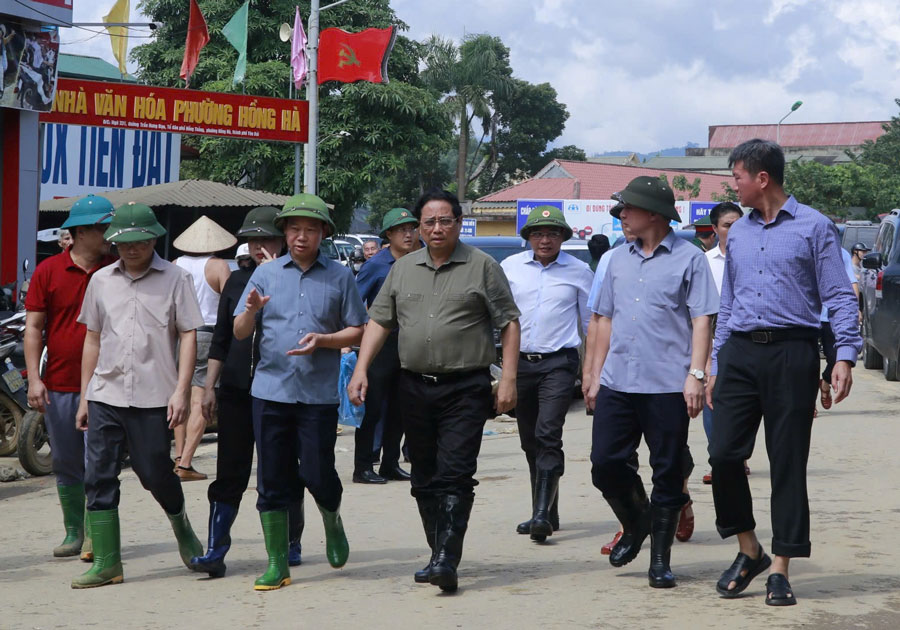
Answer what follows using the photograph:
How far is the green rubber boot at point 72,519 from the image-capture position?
22.2 feet

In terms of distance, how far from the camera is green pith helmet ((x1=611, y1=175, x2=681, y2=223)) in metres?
6.02

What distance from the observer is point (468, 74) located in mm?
58344

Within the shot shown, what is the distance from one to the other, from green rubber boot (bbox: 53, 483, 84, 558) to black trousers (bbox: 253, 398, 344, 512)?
126cm

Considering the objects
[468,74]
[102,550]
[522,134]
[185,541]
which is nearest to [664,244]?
[185,541]

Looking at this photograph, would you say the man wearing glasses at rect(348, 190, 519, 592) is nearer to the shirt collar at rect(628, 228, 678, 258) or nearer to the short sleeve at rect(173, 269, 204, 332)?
the shirt collar at rect(628, 228, 678, 258)

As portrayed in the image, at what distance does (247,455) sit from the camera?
6406mm

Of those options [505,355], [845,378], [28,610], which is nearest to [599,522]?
[505,355]

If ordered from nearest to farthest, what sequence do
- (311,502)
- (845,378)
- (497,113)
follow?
1. (845,378)
2. (311,502)
3. (497,113)

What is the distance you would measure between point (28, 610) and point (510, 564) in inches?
90.8

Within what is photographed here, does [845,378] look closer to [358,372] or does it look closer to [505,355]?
[505,355]

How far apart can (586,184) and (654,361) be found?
56297 millimetres

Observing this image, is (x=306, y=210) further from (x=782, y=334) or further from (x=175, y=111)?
(x=175, y=111)

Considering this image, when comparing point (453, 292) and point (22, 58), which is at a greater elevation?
point (22, 58)

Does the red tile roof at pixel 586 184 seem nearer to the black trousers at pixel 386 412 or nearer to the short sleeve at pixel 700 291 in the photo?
the black trousers at pixel 386 412
